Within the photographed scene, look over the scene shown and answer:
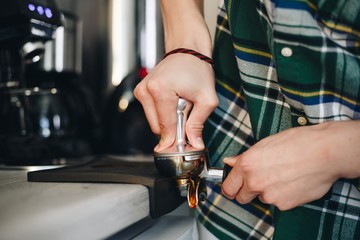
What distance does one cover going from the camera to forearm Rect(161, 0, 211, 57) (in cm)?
64

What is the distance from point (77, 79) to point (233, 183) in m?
0.80

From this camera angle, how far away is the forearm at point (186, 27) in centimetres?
64

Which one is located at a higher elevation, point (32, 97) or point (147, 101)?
point (147, 101)

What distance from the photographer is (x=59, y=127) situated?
1.11 meters

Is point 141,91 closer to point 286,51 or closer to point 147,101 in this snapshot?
point 147,101

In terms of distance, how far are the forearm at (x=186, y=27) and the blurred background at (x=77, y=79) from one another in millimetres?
158

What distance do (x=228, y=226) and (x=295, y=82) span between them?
25 centimetres

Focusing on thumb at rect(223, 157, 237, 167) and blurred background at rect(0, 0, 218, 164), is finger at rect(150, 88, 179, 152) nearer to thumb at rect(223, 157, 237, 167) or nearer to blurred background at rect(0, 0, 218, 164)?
thumb at rect(223, 157, 237, 167)

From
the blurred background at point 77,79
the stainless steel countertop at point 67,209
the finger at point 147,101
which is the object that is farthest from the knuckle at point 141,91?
the blurred background at point 77,79

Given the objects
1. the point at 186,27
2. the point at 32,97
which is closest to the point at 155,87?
the point at 186,27

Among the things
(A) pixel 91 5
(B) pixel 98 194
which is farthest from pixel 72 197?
(A) pixel 91 5

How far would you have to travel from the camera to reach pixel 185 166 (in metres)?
0.53

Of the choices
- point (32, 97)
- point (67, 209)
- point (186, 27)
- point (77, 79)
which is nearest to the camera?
point (67, 209)

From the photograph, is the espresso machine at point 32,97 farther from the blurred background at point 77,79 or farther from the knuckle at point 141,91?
the knuckle at point 141,91
